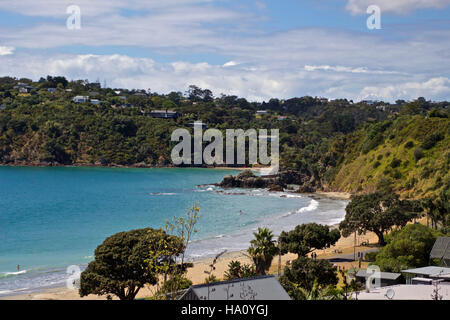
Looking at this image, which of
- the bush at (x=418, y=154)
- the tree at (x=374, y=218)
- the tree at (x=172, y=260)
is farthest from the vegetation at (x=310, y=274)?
the bush at (x=418, y=154)

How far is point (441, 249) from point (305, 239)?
926 cm

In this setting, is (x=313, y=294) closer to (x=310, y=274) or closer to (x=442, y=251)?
(x=310, y=274)

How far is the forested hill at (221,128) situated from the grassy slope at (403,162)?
169 millimetres

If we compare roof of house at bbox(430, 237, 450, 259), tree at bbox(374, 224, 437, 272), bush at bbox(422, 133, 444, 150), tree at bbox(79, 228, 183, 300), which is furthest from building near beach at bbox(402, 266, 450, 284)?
bush at bbox(422, 133, 444, 150)

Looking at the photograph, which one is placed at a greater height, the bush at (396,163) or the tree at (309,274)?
the bush at (396,163)

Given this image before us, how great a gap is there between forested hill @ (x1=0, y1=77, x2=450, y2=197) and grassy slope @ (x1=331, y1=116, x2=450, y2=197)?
6.6 inches

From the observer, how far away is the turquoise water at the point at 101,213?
43.3 m

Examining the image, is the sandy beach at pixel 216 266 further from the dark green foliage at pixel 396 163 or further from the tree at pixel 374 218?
the dark green foliage at pixel 396 163

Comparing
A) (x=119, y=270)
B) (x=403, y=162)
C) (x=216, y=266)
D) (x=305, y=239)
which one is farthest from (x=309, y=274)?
(x=403, y=162)

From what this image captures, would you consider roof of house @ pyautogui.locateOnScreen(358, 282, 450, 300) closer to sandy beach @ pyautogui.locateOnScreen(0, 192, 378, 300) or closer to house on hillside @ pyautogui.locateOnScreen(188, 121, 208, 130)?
sandy beach @ pyautogui.locateOnScreen(0, 192, 378, 300)

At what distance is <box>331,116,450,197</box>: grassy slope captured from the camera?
71.1m
